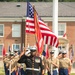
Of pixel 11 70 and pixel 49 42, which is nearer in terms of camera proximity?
pixel 49 42

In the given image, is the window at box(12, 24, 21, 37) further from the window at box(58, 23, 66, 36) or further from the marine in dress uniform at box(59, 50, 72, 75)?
the marine in dress uniform at box(59, 50, 72, 75)

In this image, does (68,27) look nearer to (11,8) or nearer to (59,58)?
(11,8)

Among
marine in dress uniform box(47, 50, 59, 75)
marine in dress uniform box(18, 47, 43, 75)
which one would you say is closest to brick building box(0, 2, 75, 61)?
marine in dress uniform box(47, 50, 59, 75)

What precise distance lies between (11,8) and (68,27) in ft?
27.5

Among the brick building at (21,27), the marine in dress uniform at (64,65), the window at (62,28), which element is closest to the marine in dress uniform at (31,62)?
the marine in dress uniform at (64,65)

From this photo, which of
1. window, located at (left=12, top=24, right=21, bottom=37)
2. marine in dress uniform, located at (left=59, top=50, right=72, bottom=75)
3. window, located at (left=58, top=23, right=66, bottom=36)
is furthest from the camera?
window, located at (left=12, top=24, right=21, bottom=37)

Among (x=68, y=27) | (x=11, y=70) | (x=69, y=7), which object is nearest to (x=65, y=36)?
(x=68, y=27)

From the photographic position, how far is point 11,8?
5609 cm

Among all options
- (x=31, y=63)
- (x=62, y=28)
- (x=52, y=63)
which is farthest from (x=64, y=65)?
(x=62, y=28)

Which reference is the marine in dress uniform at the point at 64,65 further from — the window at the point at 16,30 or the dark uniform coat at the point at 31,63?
the window at the point at 16,30

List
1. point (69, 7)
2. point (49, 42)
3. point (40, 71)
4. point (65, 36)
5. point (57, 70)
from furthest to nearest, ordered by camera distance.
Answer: point (69, 7) → point (65, 36) → point (57, 70) → point (49, 42) → point (40, 71)

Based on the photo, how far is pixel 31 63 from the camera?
1268 cm

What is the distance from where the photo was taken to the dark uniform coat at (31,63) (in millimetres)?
12609

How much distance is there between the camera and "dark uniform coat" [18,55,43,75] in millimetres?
12609
